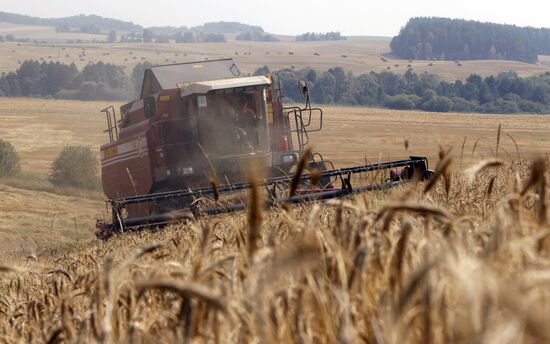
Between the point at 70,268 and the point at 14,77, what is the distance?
293ft

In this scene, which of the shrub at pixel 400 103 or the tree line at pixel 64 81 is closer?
the shrub at pixel 400 103

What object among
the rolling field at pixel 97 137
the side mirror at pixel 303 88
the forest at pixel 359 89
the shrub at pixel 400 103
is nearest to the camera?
the side mirror at pixel 303 88

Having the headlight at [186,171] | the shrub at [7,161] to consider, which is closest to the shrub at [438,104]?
the shrub at [7,161]

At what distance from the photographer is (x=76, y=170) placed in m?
32.5

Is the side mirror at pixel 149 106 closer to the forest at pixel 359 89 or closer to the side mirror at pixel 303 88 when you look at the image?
the side mirror at pixel 303 88

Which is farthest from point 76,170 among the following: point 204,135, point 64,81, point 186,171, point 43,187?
point 64,81

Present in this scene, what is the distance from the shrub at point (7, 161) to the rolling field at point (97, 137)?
138cm

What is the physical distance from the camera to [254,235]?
2094 mm

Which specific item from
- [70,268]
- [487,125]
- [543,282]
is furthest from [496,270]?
[487,125]

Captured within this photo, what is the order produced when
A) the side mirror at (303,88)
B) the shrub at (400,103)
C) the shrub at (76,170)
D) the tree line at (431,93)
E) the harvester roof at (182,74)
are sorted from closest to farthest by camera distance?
the side mirror at (303,88)
the harvester roof at (182,74)
the shrub at (76,170)
the tree line at (431,93)
the shrub at (400,103)

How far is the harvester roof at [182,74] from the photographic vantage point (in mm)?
17312

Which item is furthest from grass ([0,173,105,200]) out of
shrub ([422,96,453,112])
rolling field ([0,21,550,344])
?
shrub ([422,96,453,112])

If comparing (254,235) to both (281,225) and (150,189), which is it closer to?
(281,225)

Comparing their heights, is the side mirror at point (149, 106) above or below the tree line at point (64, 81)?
above
